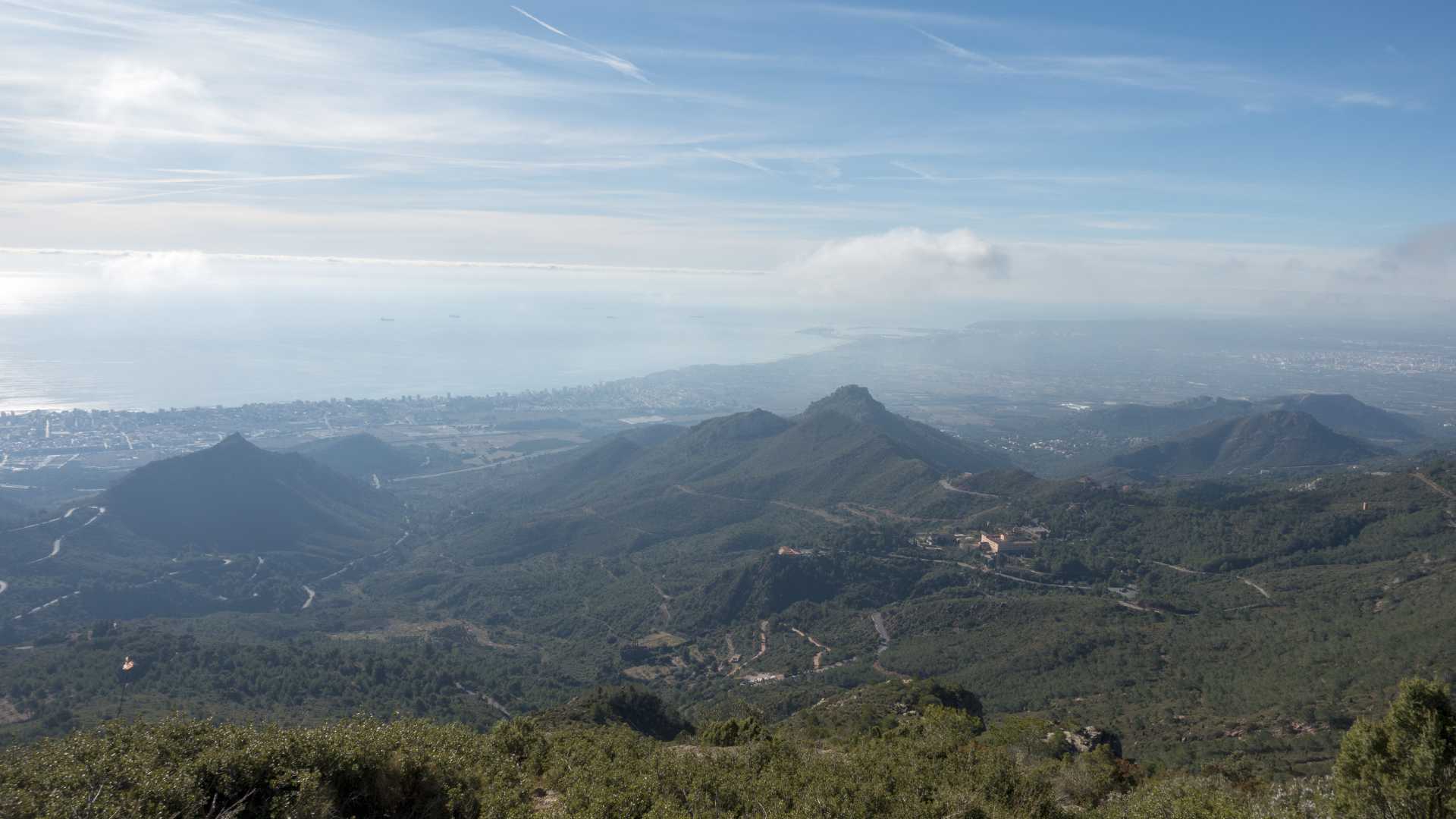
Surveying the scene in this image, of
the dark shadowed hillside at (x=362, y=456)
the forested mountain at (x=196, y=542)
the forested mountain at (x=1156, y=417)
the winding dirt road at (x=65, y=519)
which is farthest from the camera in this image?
the forested mountain at (x=1156, y=417)

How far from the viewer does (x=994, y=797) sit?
14.5 metres

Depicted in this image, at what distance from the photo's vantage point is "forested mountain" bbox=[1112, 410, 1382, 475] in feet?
324

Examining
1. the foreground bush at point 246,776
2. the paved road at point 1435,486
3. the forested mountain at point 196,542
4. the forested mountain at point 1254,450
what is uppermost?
the foreground bush at point 246,776

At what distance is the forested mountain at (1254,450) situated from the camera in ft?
324

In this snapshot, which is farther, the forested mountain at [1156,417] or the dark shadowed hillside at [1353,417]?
the forested mountain at [1156,417]

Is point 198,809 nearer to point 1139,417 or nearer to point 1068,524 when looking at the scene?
point 1068,524

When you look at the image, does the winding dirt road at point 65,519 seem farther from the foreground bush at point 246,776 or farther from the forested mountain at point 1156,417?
the forested mountain at point 1156,417

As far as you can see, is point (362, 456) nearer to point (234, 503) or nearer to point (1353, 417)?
point (234, 503)

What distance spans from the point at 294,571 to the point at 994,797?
264 ft

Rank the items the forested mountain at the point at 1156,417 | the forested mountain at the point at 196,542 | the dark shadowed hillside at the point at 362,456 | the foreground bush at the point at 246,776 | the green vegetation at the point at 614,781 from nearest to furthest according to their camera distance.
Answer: the foreground bush at the point at 246,776 < the green vegetation at the point at 614,781 < the forested mountain at the point at 196,542 < the dark shadowed hillside at the point at 362,456 < the forested mountain at the point at 1156,417

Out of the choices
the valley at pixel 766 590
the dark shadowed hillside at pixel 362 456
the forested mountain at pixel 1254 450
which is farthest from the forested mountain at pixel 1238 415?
the dark shadowed hillside at pixel 362 456

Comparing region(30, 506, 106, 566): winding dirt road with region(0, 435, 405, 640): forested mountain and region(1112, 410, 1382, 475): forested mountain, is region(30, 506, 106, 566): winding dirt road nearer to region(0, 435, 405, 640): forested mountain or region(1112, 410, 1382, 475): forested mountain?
region(0, 435, 405, 640): forested mountain

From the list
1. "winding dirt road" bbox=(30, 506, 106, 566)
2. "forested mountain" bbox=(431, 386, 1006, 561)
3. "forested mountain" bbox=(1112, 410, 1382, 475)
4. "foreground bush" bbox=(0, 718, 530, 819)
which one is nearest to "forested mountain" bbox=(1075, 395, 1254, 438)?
"forested mountain" bbox=(1112, 410, 1382, 475)

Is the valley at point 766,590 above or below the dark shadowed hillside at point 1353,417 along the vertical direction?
below
